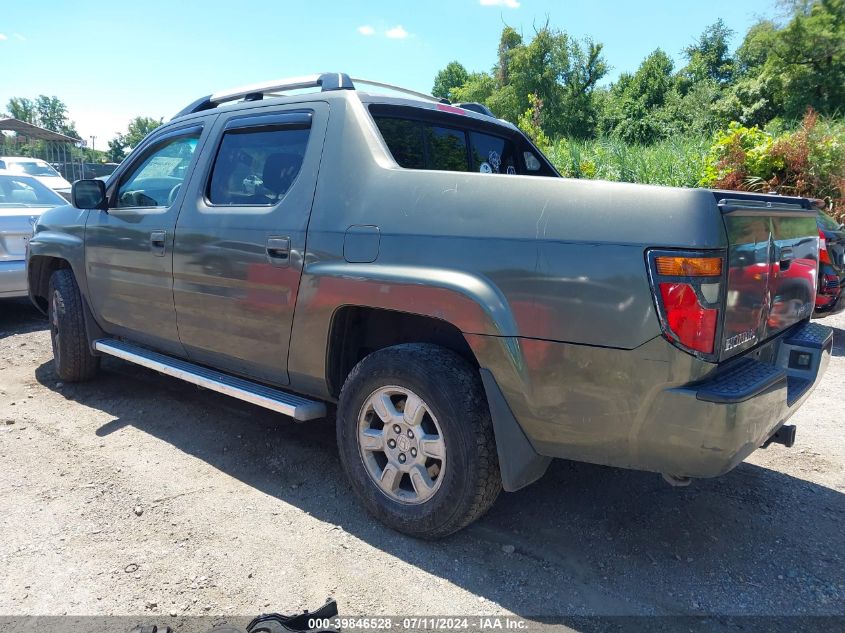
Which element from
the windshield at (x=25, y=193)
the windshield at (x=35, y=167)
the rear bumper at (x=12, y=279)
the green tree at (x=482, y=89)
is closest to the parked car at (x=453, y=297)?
the rear bumper at (x=12, y=279)

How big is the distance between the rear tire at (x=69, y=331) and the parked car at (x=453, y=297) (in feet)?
2.87

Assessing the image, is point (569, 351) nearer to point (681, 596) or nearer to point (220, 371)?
point (681, 596)

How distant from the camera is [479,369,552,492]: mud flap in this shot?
243 centimetres

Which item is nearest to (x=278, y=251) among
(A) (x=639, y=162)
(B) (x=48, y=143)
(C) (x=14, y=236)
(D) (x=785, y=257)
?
(D) (x=785, y=257)

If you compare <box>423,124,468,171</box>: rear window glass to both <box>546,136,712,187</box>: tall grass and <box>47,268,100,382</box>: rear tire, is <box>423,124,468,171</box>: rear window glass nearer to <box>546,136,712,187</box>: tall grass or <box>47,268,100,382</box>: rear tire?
<box>47,268,100,382</box>: rear tire

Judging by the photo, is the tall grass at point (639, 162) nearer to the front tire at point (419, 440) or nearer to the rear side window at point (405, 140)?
the rear side window at point (405, 140)

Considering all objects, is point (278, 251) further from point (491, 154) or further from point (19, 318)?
point (19, 318)

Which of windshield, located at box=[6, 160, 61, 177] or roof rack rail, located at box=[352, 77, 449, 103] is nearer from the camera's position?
roof rack rail, located at box=[352, 77, 449, 103]

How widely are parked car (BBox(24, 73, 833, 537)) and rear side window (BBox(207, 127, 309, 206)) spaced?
0.02 m

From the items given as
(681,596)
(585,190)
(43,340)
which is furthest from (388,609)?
(43,340)

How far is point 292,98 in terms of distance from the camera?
10.9 feet

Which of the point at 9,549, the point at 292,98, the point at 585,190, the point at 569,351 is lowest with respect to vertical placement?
the point at 9,549

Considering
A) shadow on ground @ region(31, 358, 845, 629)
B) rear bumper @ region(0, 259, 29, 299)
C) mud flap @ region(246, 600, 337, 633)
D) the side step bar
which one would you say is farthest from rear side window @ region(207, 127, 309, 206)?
rear bumper @ region(0, 259, 29, 299)

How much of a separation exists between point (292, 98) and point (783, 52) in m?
29.7
